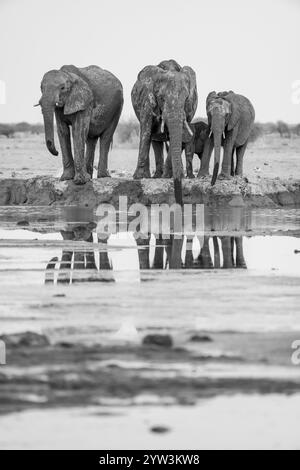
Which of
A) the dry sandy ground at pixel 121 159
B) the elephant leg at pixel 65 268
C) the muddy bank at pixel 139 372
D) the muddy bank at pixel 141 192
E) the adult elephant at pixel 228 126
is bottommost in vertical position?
→ the dry sandy ground at pixel 121 159

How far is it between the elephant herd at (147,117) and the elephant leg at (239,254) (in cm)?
588

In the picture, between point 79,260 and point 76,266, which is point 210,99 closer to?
point 79,260

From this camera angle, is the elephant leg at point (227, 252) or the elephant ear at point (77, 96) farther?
the elephant ear at point (77, 96)

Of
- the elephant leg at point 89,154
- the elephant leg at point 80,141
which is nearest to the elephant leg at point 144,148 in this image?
the elephant leg at point 80,141

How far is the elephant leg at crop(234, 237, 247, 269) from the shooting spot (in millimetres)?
14312

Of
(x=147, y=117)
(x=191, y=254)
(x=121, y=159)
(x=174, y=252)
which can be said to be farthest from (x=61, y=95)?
(x=121, y=159)

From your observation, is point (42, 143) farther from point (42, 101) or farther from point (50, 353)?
point (50, 353)

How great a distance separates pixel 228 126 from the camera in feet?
85.4

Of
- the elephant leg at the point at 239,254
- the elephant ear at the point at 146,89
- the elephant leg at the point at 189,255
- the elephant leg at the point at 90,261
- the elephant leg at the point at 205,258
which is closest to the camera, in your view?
the elephant leg at the point at 90,261

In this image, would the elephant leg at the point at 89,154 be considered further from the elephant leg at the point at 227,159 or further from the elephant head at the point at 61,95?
the elephant leg at the point at 227,159

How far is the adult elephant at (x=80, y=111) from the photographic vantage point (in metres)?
23.6

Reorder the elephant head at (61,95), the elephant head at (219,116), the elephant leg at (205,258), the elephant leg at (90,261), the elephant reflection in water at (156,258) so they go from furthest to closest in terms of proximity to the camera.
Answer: the elephant head at (219,116) < the elephant head at (61,95) < the elephant leg at (205,258) < the elephant leg at (90,261) < the elephant reflection in water at (156,258)
